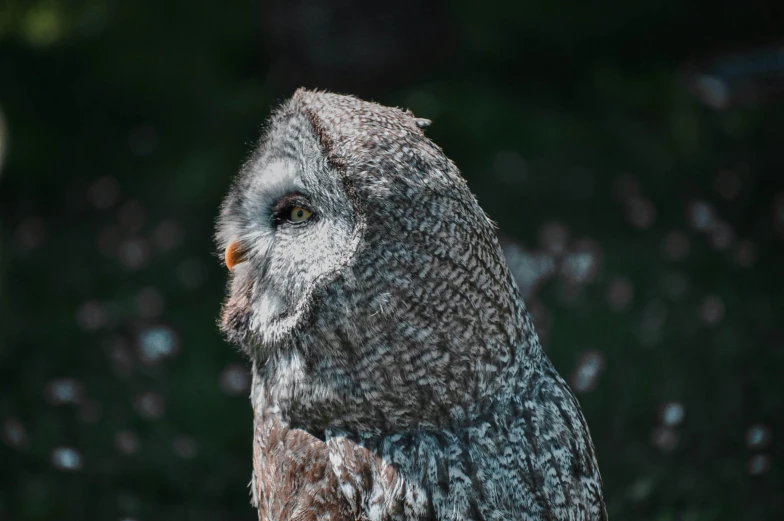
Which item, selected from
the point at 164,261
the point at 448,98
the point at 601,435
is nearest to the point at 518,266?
the point at 601,435

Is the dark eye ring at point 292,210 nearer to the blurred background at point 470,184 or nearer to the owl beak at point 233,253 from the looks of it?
the owl beak at point 233,253

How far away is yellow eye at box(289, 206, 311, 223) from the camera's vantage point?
1835 millimetres

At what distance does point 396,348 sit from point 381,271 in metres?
0.17

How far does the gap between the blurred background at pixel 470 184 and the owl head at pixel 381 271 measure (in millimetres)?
1426

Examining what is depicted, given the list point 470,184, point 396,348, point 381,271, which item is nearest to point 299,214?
point 381,271

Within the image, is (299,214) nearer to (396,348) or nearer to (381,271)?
(381,271)

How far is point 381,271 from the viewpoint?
68.7 inches

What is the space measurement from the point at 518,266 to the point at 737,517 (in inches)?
63.8

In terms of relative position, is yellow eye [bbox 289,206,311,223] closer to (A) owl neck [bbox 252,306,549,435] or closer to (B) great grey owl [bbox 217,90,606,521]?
(B) great grey owl [bbox 217,90,606,521]

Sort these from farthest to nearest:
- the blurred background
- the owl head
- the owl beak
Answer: the blurred background < the owl beak < the owl head

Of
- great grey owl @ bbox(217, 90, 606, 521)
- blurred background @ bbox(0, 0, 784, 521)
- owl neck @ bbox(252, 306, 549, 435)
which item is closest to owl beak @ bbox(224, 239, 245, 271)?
great grey owl @ bbox(217, 90, 606, 521)

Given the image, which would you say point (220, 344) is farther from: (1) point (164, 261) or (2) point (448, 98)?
(2) point (448, 98)

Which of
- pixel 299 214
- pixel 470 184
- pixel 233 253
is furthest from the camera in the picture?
pixel 470 184

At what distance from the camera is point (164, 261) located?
4629 millimetres
